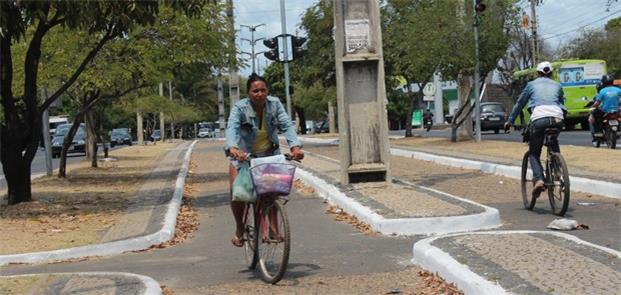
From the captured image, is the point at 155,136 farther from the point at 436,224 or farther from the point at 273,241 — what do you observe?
the point at 273,241

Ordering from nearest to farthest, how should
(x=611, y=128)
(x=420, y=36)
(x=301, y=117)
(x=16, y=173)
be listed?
(x=16, y=173) → (x=611, y=128) → (x=420, y=36) → (x=301, y=117)

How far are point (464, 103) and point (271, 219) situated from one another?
2123cm

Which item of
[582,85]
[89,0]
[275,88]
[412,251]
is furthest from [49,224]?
[275,88]

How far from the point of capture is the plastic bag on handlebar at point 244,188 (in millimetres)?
6543

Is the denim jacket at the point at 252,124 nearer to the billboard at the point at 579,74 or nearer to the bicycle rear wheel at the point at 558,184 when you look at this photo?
the bicycle rear wheel at the point at 558,184

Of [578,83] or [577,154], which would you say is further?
[578,83]

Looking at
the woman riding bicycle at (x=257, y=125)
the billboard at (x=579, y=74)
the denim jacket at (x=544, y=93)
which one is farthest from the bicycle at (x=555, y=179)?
the billboard at (x=579, y=74)

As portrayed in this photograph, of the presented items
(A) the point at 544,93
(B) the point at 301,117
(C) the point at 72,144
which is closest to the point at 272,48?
(A) the point at 544,93

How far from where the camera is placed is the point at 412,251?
24.5 feet

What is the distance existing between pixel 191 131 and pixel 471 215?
95312 millimetres

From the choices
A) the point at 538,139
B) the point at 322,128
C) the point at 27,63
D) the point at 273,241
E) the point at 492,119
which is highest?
the point at 27,63

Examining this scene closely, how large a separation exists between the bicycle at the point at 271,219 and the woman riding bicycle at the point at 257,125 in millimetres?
301

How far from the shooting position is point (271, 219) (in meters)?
6.42

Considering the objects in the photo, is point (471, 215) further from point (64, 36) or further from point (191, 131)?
point (191, 131)
